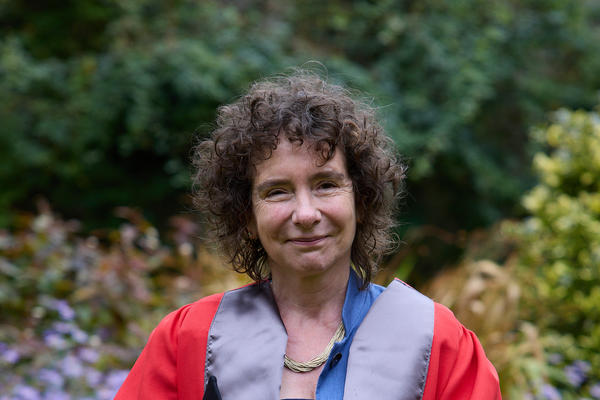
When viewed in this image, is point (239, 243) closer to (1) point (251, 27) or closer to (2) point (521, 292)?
(2) point (521, 292)

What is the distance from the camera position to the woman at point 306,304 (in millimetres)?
1580

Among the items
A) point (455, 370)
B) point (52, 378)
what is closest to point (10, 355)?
point (52, 378)

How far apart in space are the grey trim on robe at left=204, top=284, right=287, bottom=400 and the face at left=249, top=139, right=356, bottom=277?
Result: 0.52ft

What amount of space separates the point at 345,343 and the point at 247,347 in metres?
0.25

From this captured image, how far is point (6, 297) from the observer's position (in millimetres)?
3771

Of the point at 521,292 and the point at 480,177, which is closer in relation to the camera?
the point at 521,292

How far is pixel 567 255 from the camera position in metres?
3.91

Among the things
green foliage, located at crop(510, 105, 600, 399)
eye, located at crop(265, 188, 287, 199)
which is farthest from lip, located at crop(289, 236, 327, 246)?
green foliage, located at crop(510, 105, 600, 399)

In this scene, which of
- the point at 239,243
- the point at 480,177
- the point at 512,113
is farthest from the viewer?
the point at 512,113

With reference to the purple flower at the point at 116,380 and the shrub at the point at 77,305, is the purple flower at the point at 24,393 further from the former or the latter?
the purple flower at the point at 116,380

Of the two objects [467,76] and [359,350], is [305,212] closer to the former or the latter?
[359,350]

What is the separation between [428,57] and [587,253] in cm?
230

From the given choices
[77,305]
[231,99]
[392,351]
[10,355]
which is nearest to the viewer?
[392,351]

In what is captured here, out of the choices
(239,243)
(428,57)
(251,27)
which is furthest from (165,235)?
(239,243)
